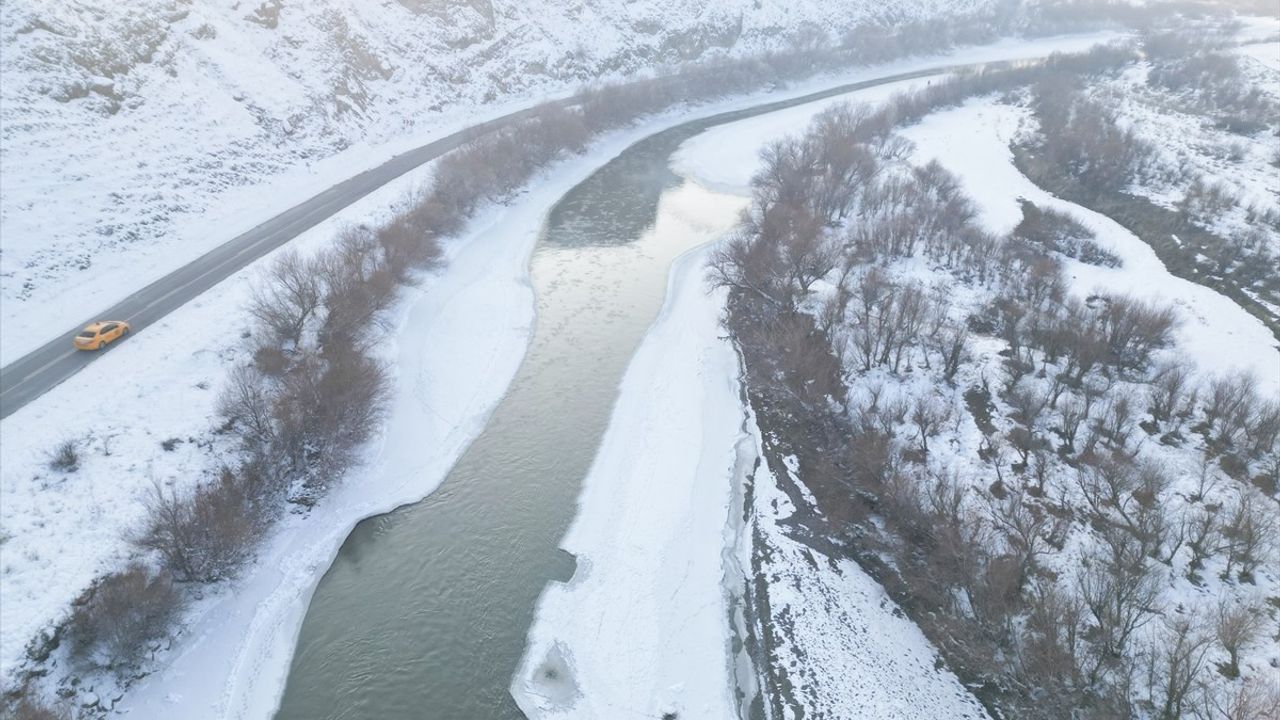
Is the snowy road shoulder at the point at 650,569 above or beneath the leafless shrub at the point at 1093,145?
beneath

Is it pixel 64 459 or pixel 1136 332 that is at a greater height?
pixel 64 459

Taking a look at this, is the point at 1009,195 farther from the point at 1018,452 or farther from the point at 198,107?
the point at 198,107

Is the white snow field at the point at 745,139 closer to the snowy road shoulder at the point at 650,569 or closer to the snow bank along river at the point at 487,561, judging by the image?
the snow bank along river at the point at 487,561

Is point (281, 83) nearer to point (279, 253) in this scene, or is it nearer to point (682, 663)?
point (279, 253)

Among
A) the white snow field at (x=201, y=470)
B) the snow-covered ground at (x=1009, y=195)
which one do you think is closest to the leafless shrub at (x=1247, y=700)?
the snow-covered ground at (x=1009, y=195)

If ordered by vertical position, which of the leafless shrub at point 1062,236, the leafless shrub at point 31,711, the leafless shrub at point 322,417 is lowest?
the leafless shrub at point 1062,236

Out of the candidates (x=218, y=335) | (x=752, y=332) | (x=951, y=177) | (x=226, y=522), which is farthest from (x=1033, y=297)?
(x=218, y=335)

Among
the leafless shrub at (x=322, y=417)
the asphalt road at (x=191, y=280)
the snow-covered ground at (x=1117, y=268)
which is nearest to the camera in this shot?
the leafless shrub at (x=322, y=417)

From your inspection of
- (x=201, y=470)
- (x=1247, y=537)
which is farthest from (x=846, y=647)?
(x=201, y=470)
